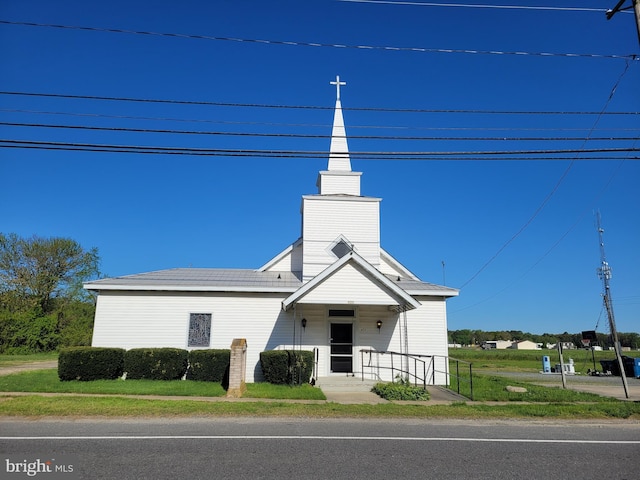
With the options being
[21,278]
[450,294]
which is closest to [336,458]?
[450,294]

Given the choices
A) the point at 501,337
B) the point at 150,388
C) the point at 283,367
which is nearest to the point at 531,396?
the point at 283,367

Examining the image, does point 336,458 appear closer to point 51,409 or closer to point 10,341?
point 51,409

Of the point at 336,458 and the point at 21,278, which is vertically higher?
the point at 21,278

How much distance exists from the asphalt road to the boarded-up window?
26.0 ft

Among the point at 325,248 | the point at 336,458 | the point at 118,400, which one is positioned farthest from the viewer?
the point at 325,248

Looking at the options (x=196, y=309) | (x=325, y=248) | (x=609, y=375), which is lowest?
(x=609, y=375)

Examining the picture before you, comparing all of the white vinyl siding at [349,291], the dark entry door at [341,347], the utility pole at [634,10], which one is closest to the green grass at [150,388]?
the dark entry door at [341,347]

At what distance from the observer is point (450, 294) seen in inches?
679

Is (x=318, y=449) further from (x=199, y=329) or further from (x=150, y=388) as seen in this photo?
(x=199, y=329)

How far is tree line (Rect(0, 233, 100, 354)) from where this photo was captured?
31.8 m

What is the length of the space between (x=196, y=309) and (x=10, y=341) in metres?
23.6

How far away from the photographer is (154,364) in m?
14.7

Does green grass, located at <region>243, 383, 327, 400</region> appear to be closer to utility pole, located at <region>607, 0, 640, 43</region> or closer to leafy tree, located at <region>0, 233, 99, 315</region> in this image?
utility pole, located at <region>607, 0, 640, 43</region>

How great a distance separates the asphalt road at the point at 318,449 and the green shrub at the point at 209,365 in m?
5.99
